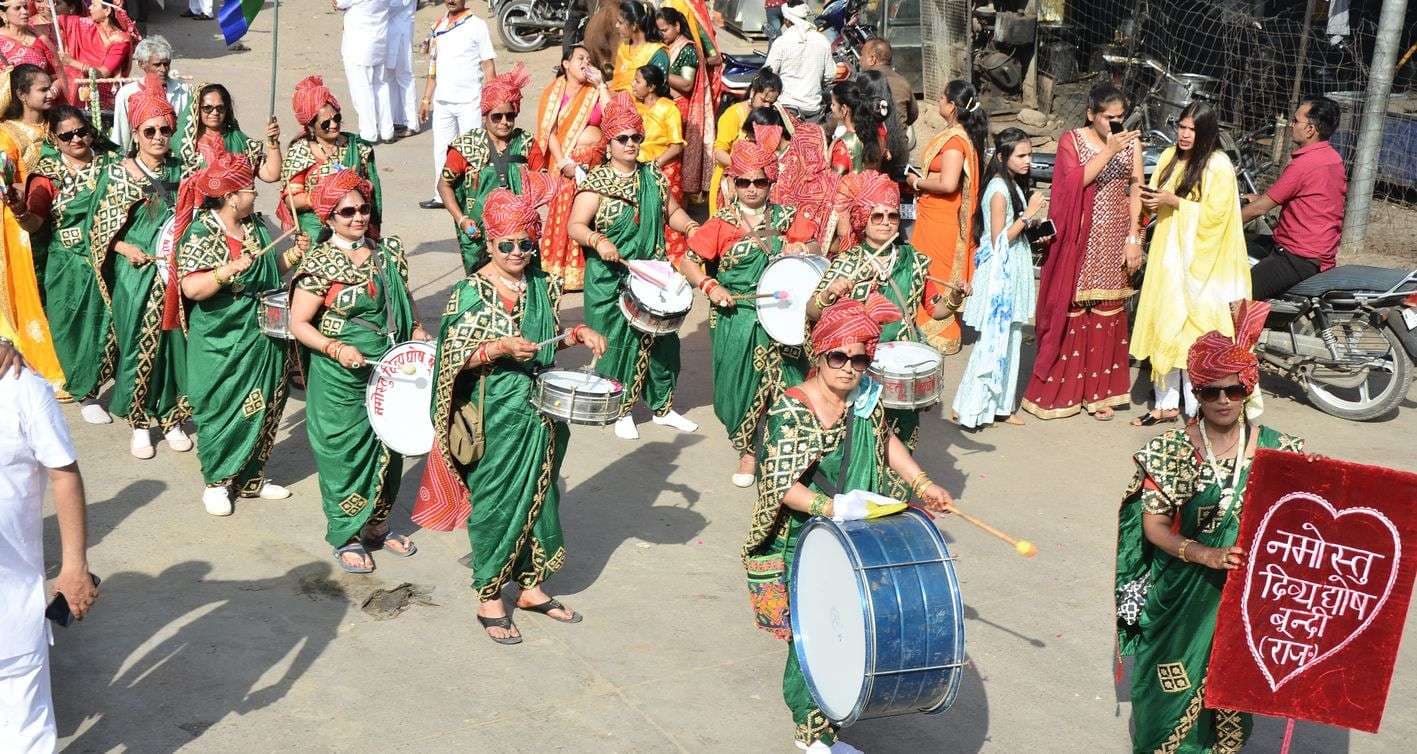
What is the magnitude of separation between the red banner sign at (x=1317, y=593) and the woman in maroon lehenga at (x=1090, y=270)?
15.3 feet

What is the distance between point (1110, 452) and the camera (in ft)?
28.6

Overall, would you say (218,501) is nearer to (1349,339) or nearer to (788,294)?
(788,294)

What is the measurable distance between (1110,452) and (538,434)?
411 centimetres

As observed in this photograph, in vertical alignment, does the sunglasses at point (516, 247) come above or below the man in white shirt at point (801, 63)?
below

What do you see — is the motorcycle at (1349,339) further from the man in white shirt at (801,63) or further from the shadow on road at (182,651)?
the shadow on road at (182,651)

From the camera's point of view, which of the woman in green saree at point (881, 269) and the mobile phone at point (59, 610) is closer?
the mobile phone at point (59, 610)

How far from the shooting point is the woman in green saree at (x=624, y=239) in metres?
7.96

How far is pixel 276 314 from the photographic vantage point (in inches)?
271

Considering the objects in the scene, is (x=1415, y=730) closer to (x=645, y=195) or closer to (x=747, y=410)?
(x=747, y=410)

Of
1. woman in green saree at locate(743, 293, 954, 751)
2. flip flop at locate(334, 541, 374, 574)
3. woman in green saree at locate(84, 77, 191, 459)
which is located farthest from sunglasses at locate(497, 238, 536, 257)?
woman in green saree at locate(84, 77, 191, 459)

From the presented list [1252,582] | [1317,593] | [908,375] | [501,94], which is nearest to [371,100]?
[501,94]

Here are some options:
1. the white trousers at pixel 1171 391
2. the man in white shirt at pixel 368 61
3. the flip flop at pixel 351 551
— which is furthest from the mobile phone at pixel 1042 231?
the man in white shirt at pixel 368 61

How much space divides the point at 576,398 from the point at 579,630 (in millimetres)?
1217

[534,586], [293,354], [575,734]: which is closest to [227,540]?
[293,354]
